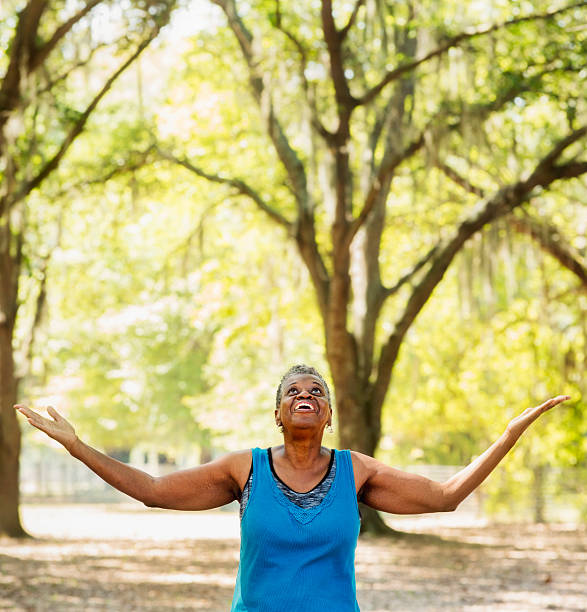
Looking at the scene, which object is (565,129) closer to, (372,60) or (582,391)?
(372,60)

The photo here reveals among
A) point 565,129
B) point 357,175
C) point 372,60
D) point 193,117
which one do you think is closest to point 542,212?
point 565,129

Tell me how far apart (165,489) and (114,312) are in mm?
33113

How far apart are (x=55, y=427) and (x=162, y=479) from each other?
0.37 metres

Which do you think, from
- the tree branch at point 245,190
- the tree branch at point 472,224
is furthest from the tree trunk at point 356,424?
the tree branch at point 245,190

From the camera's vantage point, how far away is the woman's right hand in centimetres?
341

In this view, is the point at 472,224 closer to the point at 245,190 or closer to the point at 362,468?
the point at 245,190

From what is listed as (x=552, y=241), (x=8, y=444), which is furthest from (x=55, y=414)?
(x=552, y=241)

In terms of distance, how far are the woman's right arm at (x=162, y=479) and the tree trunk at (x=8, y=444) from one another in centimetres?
1330

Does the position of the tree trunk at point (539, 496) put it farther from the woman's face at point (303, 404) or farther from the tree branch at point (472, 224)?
the woman's face at point (303, 404)

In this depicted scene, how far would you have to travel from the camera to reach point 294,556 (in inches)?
124

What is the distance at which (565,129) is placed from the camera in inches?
717

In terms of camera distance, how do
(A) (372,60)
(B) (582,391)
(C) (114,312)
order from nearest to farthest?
(A) (372,60), (B) (582,391), (C) (114,312)

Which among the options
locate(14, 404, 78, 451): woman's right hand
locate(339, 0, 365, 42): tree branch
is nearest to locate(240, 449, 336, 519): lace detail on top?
locate(14, 404, 78, 451): woman's right hand

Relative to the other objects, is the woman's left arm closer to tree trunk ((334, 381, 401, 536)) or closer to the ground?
the ground
